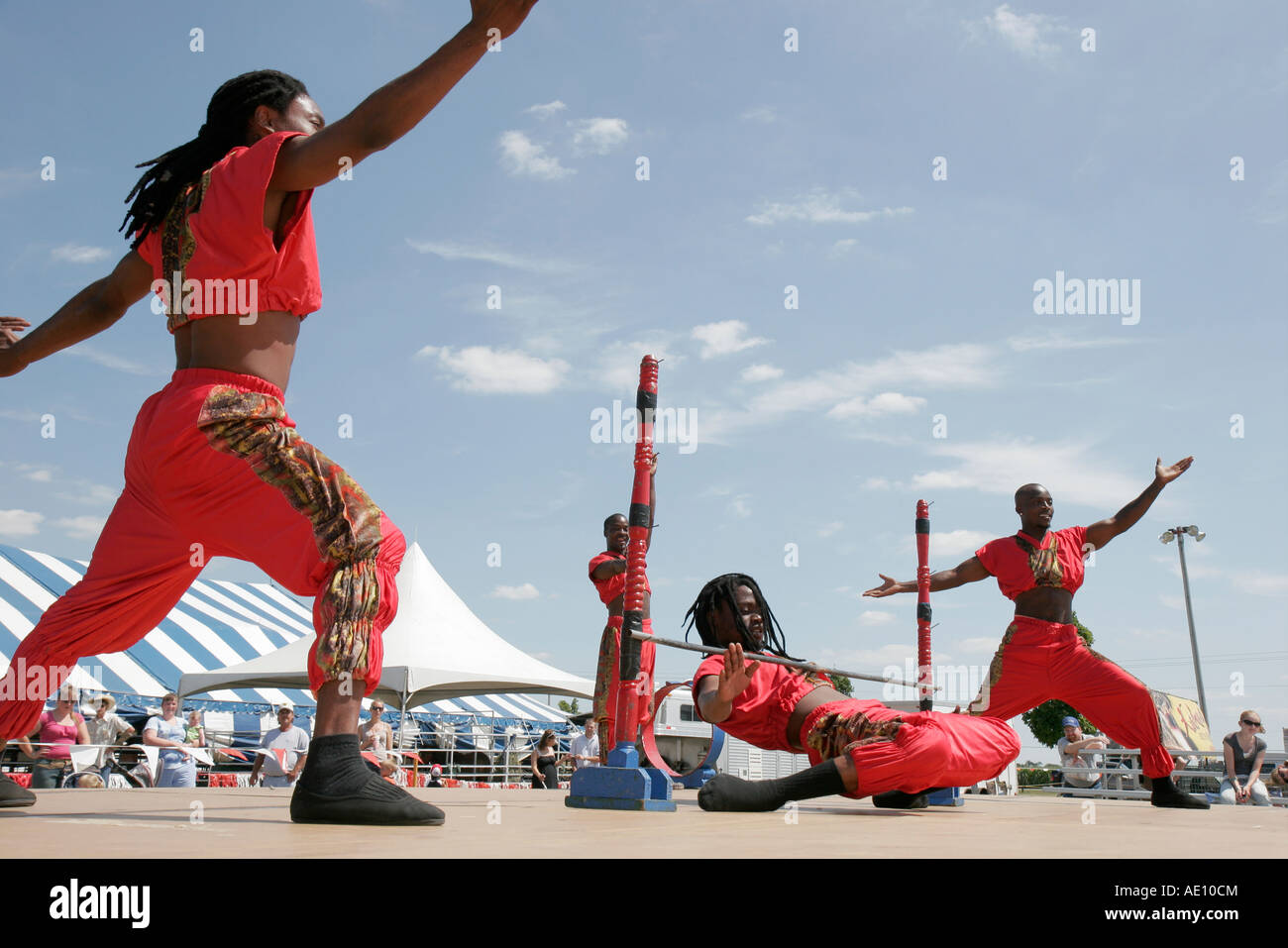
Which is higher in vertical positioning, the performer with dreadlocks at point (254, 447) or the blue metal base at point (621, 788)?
the performer with dreadlocks at point (254, 447)

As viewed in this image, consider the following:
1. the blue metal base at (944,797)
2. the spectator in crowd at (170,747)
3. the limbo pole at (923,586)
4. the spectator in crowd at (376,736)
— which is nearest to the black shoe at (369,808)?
the blue metal base at (944,797)

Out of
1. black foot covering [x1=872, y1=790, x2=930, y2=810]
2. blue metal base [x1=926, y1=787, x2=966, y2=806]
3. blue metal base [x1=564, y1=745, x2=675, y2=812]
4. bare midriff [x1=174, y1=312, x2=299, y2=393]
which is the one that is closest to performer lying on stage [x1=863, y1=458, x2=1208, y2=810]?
blue metal base [x1=926, y1=787, x2=966, y2=806]

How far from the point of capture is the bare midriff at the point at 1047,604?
5824 mm

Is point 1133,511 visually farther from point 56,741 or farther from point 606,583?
point 56,741

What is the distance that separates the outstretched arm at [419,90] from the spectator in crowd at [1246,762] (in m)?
10.2

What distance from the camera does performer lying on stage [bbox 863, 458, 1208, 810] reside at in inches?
219

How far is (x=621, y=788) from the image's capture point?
12.4 feet

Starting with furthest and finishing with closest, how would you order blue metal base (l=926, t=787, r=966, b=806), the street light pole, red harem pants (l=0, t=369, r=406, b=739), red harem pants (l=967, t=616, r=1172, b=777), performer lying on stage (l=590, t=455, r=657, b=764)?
the street light pole, performer lying on stage (l=590, t=455, r=657, b=764), red harem pants (l=967, t=616, r=1172, b=777), blue metal base (l=926, t=787, r=966, b=806), red harem pants (l=0, t=369, r=406, b=739)

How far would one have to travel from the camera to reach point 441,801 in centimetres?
407

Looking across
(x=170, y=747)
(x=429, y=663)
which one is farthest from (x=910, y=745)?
(x=429, y=663)

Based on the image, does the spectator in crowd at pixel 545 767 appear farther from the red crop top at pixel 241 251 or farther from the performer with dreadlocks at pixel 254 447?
the red crop top at pixel 241 251

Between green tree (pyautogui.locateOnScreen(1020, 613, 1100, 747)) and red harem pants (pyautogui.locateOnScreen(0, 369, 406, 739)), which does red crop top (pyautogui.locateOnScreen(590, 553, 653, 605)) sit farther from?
green tree (pyautogui.locateOnScreen(1020, 613, 1100, 747))

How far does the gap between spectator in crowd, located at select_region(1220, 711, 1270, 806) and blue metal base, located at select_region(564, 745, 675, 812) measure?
326 inches
